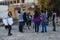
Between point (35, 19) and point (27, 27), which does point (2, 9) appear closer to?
point (27, 27)

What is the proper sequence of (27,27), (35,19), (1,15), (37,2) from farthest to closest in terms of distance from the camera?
1. (37,2)
2. (1,15)
3. (27,27)
4. (35,19)

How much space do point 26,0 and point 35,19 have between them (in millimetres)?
24996

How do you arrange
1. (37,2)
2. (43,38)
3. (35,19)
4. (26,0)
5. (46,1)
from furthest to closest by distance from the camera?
1. (26,0)
2. (37,2)
3. (46,1)
4. (35,19)
5. (43,38)

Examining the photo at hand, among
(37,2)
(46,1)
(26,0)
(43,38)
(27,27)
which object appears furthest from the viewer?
(26,0)

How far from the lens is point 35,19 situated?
72.3 feet

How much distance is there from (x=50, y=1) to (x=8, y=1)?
11182 millimetres

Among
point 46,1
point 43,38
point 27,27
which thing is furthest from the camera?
point 46,1

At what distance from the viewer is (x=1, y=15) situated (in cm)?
3609

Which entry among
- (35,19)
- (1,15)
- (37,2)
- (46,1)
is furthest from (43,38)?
(37,2)

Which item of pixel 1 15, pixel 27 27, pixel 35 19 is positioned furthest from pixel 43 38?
pixel 1 15

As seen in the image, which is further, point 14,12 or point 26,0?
point 26,0

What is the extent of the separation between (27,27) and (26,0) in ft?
68.9

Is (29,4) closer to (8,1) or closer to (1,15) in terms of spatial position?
(8,1)

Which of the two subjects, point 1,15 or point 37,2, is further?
point 37,2
